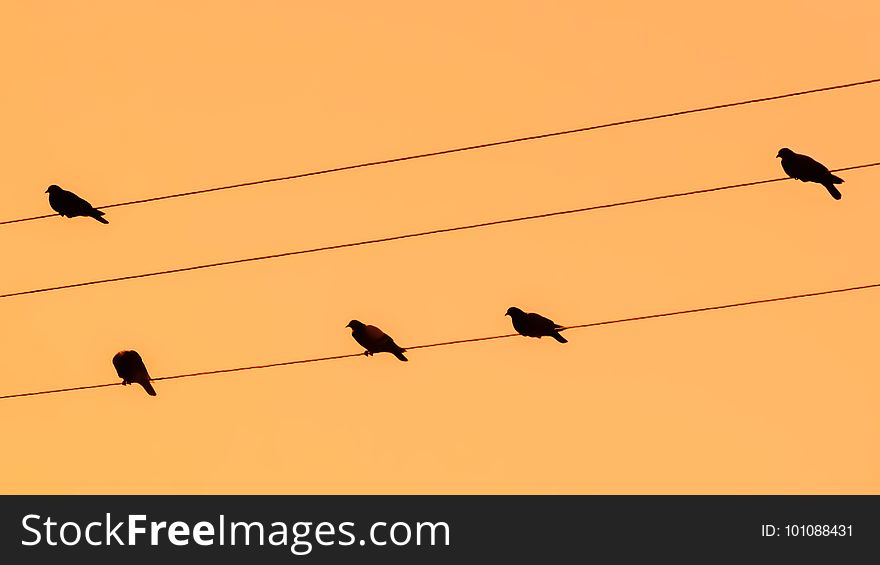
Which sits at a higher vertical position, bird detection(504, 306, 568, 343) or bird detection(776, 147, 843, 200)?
bird detection(776, 147, 843, 200)

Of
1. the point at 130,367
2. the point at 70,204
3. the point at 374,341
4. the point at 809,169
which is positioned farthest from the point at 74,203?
the point at 809,169

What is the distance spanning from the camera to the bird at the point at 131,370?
54.9 feet

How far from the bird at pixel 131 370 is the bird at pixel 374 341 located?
186 centimetres

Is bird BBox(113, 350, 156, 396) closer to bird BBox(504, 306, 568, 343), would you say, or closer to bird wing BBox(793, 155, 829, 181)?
bird BBox(504, 306, 568, 343)

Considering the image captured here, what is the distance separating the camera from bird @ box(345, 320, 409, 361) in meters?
16.4

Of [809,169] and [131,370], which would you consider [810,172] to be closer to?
[809,169]

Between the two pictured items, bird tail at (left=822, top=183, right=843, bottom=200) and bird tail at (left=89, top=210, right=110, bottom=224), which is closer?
bird tail at (left=822, top=183, right=843, bottom=200)

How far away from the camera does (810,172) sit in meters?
15.8

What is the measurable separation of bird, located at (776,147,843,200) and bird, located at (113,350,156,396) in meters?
5.80

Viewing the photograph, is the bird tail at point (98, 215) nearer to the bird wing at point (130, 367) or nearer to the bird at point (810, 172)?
the bird wing at point (130, 367)

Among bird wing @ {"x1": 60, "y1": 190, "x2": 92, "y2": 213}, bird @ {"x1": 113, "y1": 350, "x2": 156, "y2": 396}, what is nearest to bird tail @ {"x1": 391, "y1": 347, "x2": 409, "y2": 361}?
bird @ {"x1": 113, "y1": 350, "x2": 156, "y2": 396}

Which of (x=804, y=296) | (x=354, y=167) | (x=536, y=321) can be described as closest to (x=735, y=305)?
(x=804, y=296)
